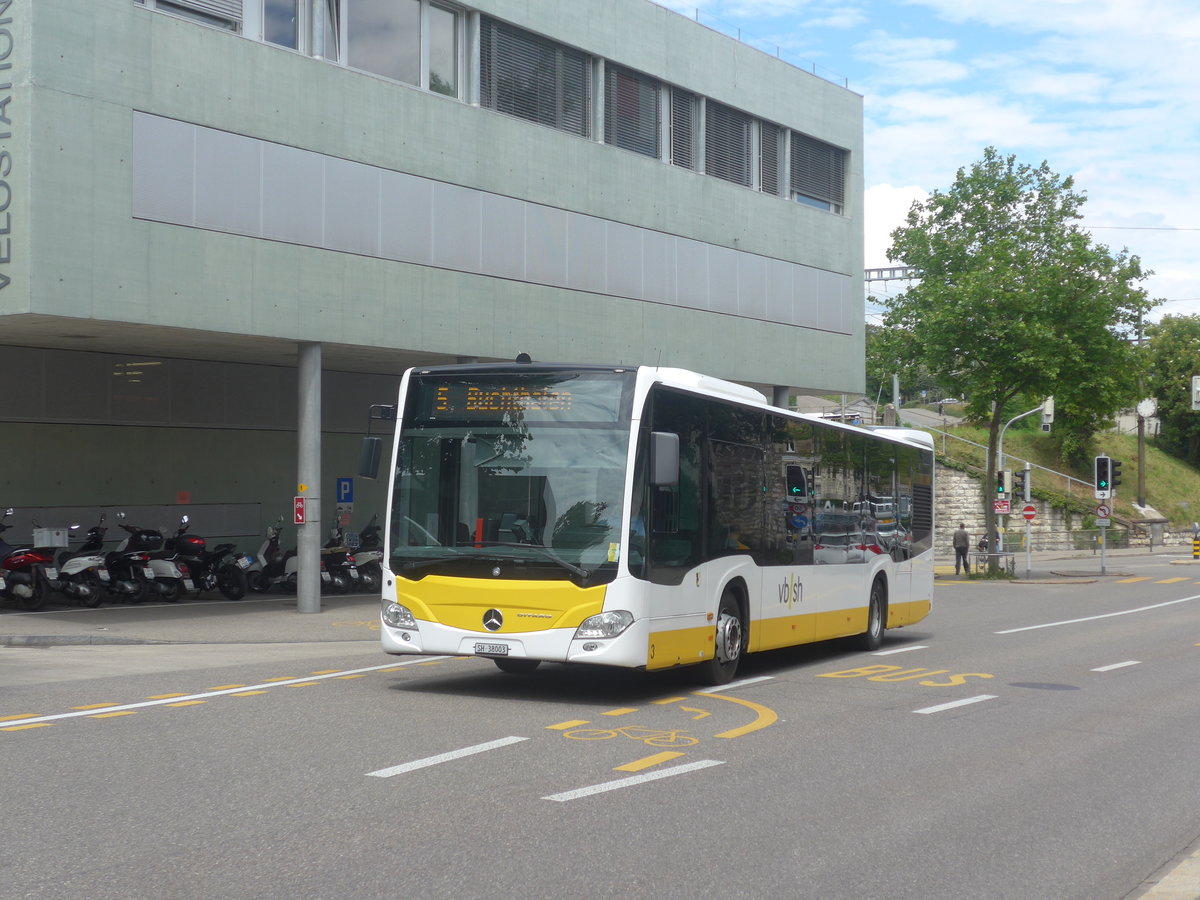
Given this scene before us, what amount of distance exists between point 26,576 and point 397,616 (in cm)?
1164

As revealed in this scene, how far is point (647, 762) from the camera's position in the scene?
922 cm

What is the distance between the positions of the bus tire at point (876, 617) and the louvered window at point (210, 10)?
13.5 meters

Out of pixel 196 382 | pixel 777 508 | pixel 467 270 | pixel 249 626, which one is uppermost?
pixel 467 270

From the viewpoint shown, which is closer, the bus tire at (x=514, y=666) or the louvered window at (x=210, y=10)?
the bus tire at (x=514, y=666)

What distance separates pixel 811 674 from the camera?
15078mm

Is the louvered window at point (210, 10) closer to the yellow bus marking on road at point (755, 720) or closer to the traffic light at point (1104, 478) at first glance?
the yellow bus marking on road at point (755, 720)

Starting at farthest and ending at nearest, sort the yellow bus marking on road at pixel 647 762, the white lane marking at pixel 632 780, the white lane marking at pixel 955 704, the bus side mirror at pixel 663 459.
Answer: the white lane marking at pixel 955 704, the bus side mirror at pixel 663 459, the yellow bus marking on road at pixel 647 762, the white lane marking at pixel 632 780

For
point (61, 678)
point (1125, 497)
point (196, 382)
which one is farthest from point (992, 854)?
point (1125, 497)

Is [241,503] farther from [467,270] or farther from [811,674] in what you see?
[811,674]

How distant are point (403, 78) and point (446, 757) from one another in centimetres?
1858

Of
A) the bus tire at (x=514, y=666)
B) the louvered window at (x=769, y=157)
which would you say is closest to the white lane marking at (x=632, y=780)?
the bus tire at (x=514, y=666)

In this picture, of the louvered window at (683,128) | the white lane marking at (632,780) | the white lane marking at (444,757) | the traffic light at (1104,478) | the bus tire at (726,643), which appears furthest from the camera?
the traffic light at (1104,478)

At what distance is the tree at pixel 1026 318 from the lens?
4044 centimetres

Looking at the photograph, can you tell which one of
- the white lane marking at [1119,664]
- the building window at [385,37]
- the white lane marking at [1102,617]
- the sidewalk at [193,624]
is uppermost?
the building window at [385,37]
